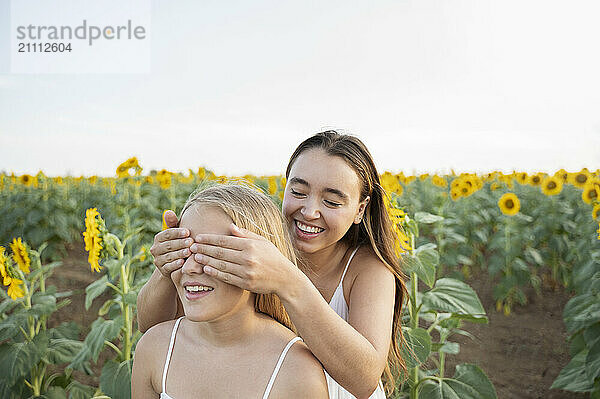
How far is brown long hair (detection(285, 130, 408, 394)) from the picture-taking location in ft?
5.66

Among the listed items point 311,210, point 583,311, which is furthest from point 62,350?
point 583,311

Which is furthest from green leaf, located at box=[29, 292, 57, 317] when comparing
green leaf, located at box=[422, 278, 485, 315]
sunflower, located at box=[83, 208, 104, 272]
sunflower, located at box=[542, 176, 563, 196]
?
sunflower, located at box=[542, 176, 563, 196]

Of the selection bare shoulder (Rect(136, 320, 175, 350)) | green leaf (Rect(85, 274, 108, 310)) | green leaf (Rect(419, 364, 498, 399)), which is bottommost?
green leaf (Rect(419, 364, 498, 399))

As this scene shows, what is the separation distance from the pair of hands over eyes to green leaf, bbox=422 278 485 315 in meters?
1.49

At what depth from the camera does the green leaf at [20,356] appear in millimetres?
2807

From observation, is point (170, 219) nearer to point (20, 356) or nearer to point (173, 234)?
point (173, 234)

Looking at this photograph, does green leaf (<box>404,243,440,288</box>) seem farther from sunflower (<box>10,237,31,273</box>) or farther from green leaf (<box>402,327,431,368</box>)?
sunflower (<box>10,237,31,273</box>)

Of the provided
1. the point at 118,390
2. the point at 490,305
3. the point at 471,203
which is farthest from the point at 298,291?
the point at 471,203

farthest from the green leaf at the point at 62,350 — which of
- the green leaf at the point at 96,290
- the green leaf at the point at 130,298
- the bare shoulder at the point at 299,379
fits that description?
the bare shoulder at the point at 299,379

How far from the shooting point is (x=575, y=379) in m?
3.10

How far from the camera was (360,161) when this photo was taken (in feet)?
5.69

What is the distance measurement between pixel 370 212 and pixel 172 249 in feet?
2.56

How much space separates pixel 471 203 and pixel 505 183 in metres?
1.18

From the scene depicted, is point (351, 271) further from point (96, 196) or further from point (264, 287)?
point (96, 196)
